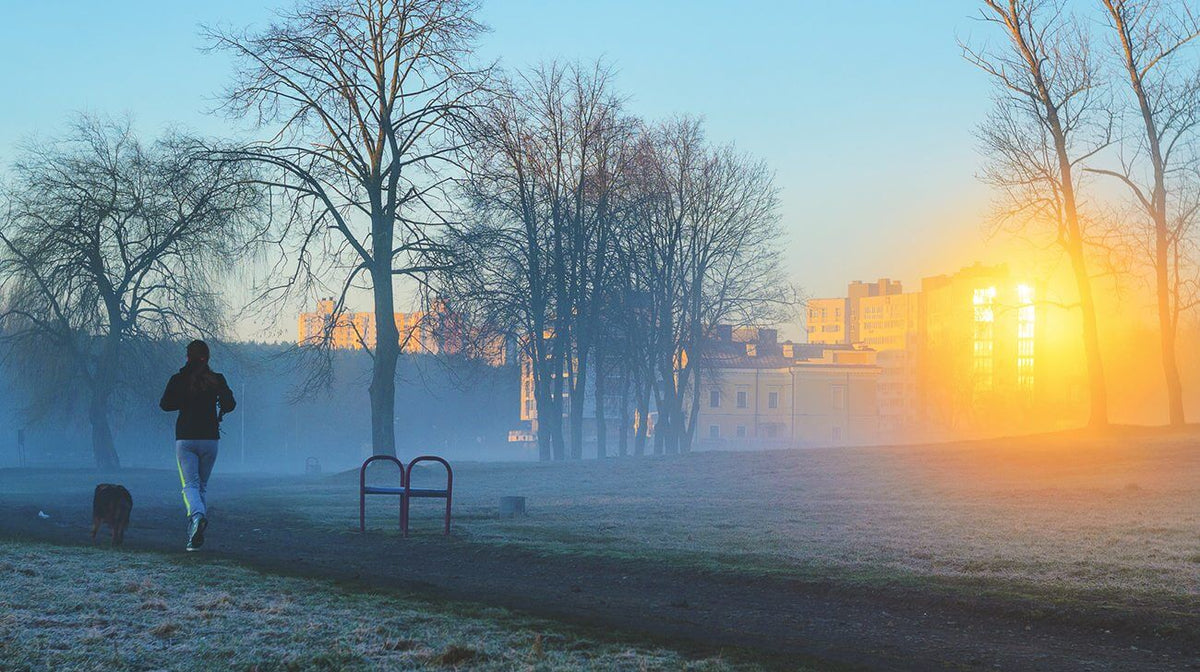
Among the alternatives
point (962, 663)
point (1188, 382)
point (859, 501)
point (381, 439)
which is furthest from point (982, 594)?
point (1188, 382)

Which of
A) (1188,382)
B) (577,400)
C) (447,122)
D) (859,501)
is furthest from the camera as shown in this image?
(1188,382)

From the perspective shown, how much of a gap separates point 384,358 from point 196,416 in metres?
21.9

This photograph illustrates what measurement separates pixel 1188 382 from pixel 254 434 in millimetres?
72853

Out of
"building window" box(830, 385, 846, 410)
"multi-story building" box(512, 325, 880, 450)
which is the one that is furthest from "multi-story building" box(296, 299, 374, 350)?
"building window" box(830, 385, 846, 410)

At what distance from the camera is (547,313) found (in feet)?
161

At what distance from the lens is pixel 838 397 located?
113 metres

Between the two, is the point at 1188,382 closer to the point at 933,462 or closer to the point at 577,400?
the point at 577,400

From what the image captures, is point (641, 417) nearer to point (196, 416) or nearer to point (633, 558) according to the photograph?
point (633, 558)

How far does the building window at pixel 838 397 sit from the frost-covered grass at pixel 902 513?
7347cm

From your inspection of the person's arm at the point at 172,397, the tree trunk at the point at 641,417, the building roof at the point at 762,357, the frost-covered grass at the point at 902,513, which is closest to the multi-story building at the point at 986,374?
the building roof at the point at 762,357

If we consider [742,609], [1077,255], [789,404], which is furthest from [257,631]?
[789,404]

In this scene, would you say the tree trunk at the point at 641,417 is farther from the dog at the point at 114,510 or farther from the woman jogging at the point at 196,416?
the woman jogging at the point at 196,416

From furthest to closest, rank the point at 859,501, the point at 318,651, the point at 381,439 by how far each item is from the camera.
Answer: the point at 381,439, the point at 859,501, the point at 318,651

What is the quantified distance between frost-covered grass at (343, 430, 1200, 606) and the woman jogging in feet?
13.9
